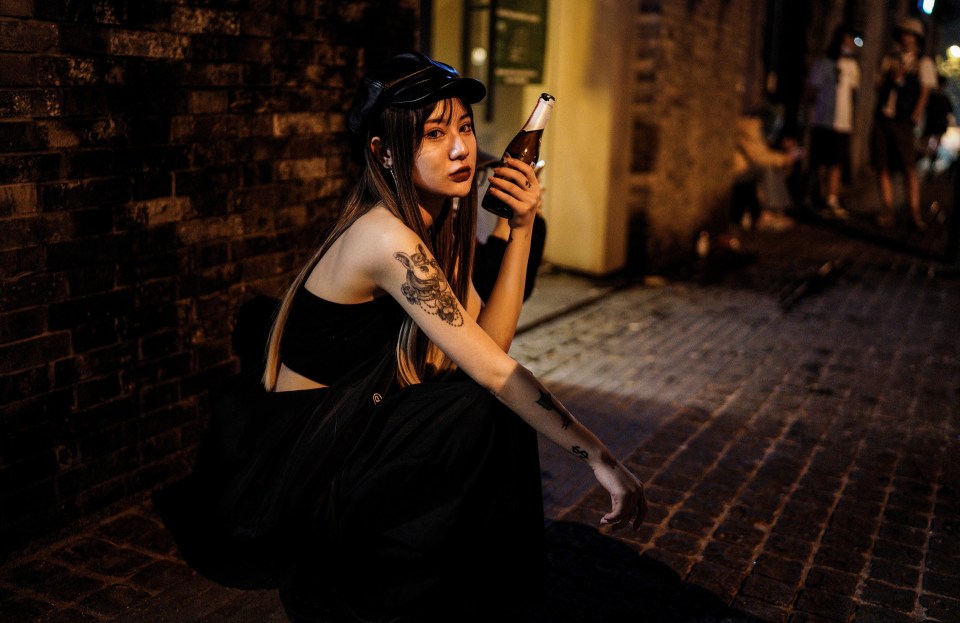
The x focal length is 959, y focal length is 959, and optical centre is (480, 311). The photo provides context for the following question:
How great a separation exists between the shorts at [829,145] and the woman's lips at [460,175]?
11385 millimetres

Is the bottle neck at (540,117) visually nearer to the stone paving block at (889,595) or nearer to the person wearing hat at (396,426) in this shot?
the person wearing hat at (396,426)

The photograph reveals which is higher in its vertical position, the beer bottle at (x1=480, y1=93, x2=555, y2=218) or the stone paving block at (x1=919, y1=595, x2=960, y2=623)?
the beer bottle at (x1=480, y1=93, x2=555, y2=218)

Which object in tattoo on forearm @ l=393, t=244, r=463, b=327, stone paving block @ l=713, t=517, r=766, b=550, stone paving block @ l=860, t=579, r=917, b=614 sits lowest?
stone paving block @ l=860, t=579, r=917, b=614

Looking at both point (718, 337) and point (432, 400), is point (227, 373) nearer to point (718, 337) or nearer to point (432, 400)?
point (432, 400)

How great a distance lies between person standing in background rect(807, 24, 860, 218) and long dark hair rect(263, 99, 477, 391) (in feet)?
36.7

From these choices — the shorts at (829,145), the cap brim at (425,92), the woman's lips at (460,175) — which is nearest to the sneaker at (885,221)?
the shorts at (829,145)

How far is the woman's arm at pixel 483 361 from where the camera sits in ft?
8.59

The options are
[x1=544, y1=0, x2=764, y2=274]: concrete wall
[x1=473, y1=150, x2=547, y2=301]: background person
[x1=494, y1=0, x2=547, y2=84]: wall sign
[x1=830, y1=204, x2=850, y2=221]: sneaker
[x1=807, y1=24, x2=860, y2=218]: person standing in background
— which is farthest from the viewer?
[x1=830, y1=204, x2=850, y2=221]: sneaker

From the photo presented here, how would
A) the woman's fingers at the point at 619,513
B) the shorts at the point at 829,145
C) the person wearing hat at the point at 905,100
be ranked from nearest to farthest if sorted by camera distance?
the woman's fingers at the point at 619,513, the person wearing hat at the point at 905,100, the shorts at the point at 829,145

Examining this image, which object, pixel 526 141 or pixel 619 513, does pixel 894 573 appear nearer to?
pixel 619 513

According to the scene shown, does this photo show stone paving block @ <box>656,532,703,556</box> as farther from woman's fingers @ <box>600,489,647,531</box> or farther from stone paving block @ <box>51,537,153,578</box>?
stone paving block @ <box>51,537,153,578</box>

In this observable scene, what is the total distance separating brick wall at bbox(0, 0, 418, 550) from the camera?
337cm

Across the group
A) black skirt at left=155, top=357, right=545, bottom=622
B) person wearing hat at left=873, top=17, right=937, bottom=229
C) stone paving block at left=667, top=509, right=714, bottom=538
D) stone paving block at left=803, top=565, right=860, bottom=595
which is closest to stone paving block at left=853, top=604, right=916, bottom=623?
stone paving block at left=803, top=565, right=860, bottom=595

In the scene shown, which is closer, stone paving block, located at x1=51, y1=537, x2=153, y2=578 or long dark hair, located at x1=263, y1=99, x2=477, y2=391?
long dark hair, located at x1=263, y1=99, x2=477, y2=391
